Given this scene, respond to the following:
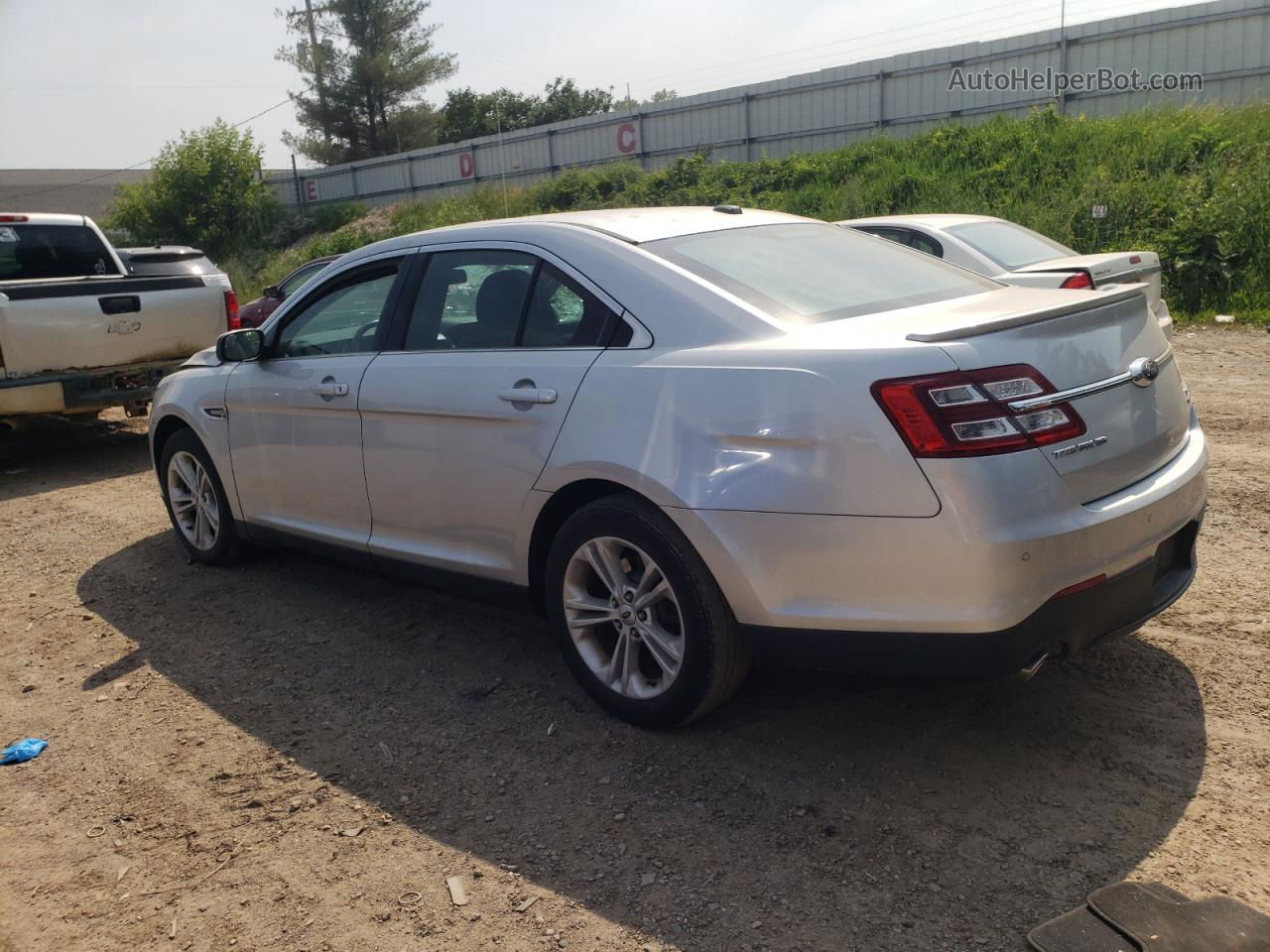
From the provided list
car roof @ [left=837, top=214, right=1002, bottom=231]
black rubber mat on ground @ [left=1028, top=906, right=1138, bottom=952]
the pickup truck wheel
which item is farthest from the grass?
black rubber mat on ground @ [left=1028, top=906, right=1138, bottom=952]

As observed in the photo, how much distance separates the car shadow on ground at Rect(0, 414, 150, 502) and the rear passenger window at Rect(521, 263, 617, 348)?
5.77 metres

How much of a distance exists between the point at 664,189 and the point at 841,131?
4303mm

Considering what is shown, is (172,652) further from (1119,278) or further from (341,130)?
(341,130)

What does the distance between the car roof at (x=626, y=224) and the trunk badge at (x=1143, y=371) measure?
142 cm

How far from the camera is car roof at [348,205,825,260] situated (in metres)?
3.88

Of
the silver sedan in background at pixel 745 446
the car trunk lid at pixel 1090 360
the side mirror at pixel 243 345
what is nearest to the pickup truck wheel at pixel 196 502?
the side mirror at pixel 243 345

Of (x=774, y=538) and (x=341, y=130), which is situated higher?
(x=341, y=130)

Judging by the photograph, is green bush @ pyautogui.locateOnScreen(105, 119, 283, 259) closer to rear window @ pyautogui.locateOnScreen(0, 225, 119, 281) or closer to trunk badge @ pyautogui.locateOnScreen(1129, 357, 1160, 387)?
rear window @ pyautogui.locateOnScreen(0, 225, 119, 281)

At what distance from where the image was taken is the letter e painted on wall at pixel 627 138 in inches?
1197

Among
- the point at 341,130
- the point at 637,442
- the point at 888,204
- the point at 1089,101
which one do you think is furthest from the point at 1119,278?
the point at 341,130

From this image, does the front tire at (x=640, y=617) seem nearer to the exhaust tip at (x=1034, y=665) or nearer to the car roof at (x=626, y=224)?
the exhaust tip at (x=1034, y=665)

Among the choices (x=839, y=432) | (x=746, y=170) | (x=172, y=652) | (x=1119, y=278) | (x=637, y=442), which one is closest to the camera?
(x=839, y=432)

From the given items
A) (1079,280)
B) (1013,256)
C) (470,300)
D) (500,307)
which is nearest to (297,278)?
(1013,256)

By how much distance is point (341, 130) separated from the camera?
183 ft
